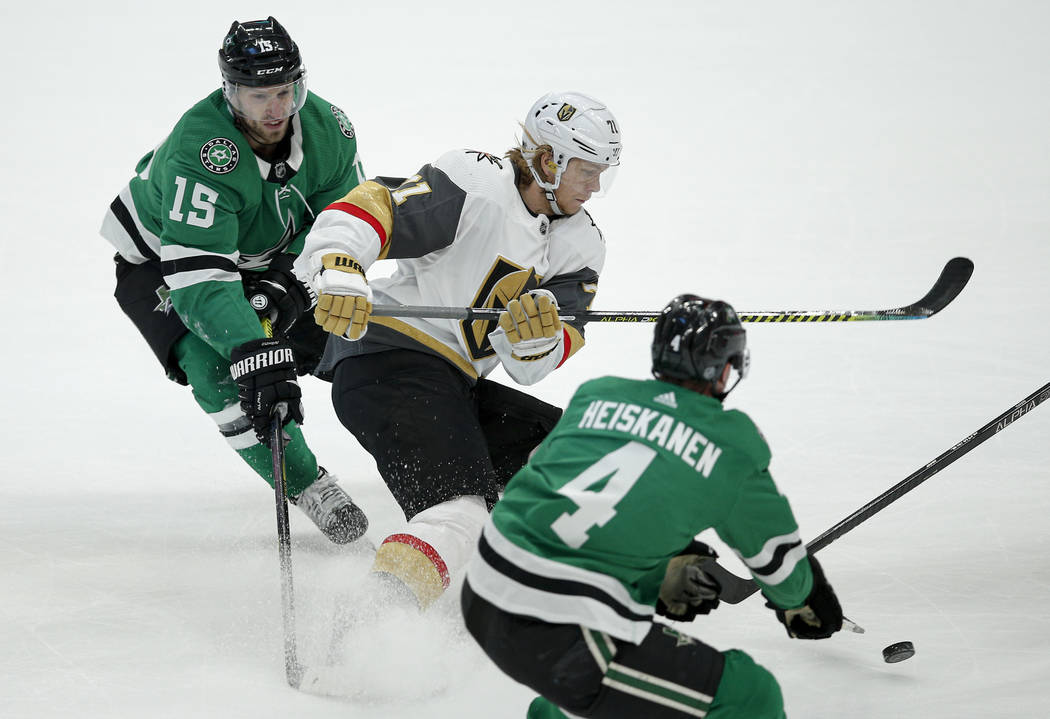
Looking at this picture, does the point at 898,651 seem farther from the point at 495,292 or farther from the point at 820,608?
the point at 495,292

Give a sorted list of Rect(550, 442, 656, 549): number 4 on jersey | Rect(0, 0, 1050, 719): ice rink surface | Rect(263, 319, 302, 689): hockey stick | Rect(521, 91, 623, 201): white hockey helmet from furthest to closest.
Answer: Rect(521, 91, 623, 201): white hockey helmet → Rect(0, 0, 1050, 719): ice rink surface → Rect(263, 319, 302, 689): hockey stick → Rect(550, 442, 656, 549): number 4 on jersey

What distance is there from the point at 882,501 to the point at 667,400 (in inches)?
35.7

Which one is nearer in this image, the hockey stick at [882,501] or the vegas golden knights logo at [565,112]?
the hockey stick at [882,501]

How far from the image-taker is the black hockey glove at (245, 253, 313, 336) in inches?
118

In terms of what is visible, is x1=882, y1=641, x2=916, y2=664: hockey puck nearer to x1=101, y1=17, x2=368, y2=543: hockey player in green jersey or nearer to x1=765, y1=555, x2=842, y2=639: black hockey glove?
x1=765, y1=555, x2=842, y2=639: black hockey glove

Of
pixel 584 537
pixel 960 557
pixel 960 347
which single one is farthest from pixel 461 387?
pixel 960 347

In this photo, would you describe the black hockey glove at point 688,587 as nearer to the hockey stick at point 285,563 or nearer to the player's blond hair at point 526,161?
the hockey stick at point 285,563

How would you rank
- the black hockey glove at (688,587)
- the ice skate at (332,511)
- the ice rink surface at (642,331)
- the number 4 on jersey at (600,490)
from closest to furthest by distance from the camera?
the number 4 on jersey at (600,490), the black hockey glove at (688,587), the ice rink surface at (642,331), the ice skate at (332,511)

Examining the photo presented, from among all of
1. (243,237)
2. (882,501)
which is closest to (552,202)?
(243,237)

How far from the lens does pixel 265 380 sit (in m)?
2.57

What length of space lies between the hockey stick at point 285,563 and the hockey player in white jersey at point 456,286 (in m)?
0.17

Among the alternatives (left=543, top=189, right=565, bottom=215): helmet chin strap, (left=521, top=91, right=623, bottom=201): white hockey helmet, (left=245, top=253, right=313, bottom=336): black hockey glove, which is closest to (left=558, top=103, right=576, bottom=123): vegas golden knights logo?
(left=521, top=91, right=623, bottom=201): white hockey helmet

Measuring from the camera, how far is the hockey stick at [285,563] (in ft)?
7.26

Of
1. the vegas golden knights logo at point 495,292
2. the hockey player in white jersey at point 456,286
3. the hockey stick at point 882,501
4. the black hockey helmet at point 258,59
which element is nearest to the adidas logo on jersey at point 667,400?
the hockey stick at point 882,501
